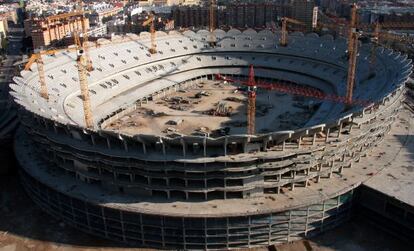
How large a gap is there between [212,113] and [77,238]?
47.8 m

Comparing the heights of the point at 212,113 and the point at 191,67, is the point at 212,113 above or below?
below

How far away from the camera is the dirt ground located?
5453cm

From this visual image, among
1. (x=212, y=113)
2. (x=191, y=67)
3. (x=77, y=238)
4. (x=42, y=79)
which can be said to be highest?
(x=42, y=79)

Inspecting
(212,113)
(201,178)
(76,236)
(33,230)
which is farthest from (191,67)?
(33,230)

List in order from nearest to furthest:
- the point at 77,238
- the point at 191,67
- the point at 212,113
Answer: the point at 77,238
the point at 212,113
the point at 191,67

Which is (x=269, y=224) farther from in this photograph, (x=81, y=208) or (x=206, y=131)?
(x=206, y=131)

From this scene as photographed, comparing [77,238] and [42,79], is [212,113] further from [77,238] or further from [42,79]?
[77,238]

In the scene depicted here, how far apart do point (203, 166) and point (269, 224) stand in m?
12.1

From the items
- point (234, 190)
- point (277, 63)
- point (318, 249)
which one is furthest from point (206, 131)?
point (277, 63)

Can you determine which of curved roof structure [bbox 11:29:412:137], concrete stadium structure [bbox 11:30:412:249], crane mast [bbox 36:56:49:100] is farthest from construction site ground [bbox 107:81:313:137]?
concrete stadium structure [bbox 11:30:412:249]

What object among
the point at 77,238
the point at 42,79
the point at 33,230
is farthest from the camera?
the point at 42,79

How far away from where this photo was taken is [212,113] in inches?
3782

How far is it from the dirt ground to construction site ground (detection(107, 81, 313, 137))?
30257 mm

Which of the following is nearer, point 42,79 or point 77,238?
point 77,238
